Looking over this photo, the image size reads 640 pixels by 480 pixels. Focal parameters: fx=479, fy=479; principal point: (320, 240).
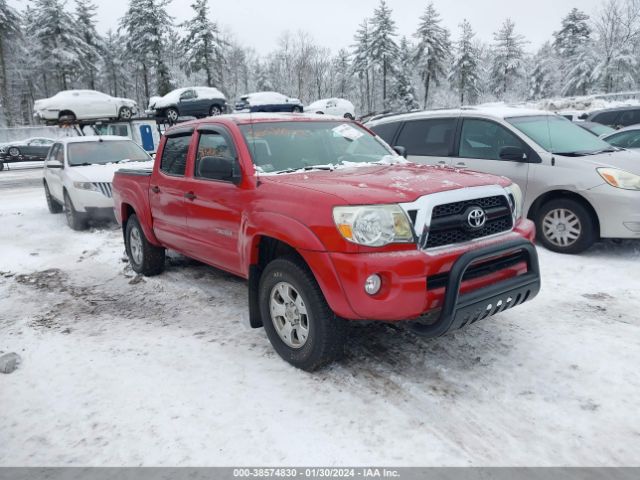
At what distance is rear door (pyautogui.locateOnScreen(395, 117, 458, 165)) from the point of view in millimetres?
7340

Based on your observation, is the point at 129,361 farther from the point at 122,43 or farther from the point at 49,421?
the point at 122,43

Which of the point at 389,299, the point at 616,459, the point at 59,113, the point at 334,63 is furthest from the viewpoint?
the point at 334,63

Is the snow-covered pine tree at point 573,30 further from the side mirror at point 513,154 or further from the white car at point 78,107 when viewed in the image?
the side mirror at point 513,154

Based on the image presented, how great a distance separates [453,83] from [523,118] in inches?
2165

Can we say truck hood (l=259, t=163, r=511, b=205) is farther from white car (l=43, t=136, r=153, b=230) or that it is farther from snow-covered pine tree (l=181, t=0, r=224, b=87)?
snow-covered pine tree (l=181, t=0, r=224, b=87)

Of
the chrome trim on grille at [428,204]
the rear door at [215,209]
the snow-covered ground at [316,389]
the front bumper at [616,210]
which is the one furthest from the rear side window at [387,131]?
the chrome trim on grille at [428,204]

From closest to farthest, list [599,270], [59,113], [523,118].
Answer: [599,270]
[523,118]
[59,113]

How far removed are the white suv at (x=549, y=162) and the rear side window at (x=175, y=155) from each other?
252 cm

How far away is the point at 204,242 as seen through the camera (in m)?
4.55

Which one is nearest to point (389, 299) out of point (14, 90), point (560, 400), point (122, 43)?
point (560, 400)

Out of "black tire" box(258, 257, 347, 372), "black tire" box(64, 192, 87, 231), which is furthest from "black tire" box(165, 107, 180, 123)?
"black tire" box(258, 257, 347, 372)

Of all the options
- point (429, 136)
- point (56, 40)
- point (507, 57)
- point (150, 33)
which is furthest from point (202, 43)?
point (429, 136)

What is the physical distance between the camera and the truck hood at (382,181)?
311cm

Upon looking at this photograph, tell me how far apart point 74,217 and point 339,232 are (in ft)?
25.4
